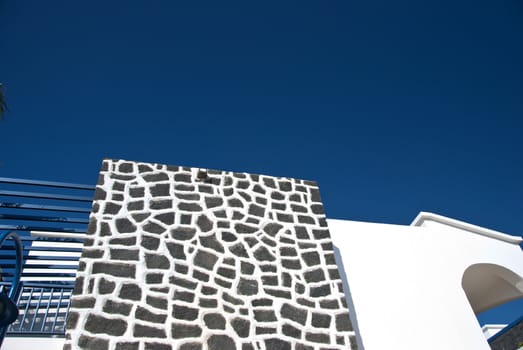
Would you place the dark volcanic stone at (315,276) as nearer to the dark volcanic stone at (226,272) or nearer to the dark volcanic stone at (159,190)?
the dark volcanic stone at (226,272)

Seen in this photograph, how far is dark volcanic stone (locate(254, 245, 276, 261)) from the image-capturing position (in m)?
5.75

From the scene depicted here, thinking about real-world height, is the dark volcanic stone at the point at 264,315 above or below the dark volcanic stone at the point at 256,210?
below

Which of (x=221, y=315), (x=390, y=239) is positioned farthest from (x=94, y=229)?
(x=390, y=239)

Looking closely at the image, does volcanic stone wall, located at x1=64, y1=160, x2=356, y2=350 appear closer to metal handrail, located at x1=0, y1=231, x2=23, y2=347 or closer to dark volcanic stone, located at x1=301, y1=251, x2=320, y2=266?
dark volcanic stone, located at x1=301, y1=251, x2=320, y2=266

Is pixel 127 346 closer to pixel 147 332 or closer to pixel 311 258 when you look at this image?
pixel 147 332

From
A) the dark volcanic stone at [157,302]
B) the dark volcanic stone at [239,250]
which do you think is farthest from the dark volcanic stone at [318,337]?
the dark volcanic stone at [157,302]

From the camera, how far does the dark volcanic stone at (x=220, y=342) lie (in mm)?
4691

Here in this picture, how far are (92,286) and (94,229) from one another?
854 millimetres

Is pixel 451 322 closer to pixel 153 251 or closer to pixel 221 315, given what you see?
pixel 221 315

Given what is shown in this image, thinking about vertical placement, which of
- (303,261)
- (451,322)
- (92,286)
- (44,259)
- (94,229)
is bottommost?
(451,322)

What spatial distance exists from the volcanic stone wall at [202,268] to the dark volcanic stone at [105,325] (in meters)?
0.01

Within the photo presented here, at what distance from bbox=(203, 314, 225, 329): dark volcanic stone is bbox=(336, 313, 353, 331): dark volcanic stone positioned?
5.30 feet

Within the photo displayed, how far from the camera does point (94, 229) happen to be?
5.32 m

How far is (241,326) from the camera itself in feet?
16.3
